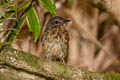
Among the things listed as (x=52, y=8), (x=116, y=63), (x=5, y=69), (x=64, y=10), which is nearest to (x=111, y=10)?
(x=52, y=8)

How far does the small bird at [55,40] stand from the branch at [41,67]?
1.03 m

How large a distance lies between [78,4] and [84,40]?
65cm

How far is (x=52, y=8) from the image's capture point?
89.9 inches

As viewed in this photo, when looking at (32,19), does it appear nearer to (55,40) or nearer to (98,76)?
(98,76)

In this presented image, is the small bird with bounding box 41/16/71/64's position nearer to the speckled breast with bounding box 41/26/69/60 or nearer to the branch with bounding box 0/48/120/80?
the speckled breast with bounding box 41/26/69/60

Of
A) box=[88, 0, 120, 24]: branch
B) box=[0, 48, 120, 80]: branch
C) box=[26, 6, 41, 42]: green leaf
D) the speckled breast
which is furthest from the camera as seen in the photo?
the speckled breast

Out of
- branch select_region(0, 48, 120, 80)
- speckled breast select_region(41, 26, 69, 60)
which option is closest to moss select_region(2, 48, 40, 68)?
branch select_region(0, 48, 120, 80)

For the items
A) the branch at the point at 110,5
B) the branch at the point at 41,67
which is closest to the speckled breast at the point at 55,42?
the branch at the point at 110,5

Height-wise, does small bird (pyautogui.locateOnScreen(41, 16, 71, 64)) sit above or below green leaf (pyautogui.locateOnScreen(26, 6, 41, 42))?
below

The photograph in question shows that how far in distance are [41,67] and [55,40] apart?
1252 mm

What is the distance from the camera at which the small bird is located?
3412 mm

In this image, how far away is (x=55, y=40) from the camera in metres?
3.40

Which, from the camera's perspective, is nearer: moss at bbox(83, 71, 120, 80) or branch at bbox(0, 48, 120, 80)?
branch at bbox(0, 48, 120, 80)

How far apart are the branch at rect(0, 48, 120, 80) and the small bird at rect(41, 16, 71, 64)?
1031 mm
